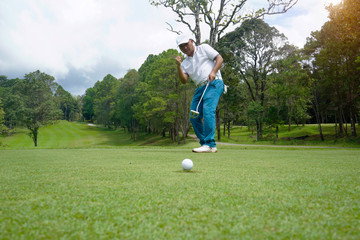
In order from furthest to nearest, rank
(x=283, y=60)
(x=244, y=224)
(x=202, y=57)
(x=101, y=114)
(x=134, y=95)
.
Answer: (x=101, y=114)
(x=134, y=95)
(x=283, y=60)
(x=202, y=57)
(x=244, y=224)

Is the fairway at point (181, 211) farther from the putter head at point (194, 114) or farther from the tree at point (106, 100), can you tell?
the tree at point (106, 100)

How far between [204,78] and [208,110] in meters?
0.88

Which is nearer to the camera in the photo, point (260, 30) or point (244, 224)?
point (244, 224)

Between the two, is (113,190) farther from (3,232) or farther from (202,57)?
(202,57)

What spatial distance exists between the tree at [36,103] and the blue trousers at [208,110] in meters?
37.1

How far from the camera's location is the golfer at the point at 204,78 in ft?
18.9

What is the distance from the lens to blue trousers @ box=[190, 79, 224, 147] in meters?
5.74

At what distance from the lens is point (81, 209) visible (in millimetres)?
1563

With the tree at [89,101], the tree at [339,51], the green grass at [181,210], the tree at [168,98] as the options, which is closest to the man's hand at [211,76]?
the green grass at [181,210]

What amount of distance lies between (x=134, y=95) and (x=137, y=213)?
44665 millimetres

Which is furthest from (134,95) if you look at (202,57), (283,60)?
(202,57)

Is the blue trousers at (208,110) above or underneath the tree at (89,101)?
underneath

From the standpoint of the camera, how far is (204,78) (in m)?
6.07

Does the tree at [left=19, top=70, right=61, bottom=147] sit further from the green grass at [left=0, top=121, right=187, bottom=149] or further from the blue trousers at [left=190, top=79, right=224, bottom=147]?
the blue trousers at [left=190, top=79, right=224, bottom=147]
